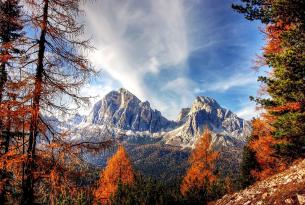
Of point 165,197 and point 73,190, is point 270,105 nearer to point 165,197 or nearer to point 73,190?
point 73,190

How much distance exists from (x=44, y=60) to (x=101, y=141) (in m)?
3.74

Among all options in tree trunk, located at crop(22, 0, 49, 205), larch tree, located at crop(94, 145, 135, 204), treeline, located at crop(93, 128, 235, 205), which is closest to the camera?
tree trunk, located at crop(22, 0, 49, 205)

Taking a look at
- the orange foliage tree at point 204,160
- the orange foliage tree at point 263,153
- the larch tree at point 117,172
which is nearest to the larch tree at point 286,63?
the orange foliage tree at point 263,153

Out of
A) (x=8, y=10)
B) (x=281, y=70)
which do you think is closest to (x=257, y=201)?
(x=281, y=70)

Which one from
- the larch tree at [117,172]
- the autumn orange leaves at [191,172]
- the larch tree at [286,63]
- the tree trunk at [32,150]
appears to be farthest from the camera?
the larch tree at [117,172]

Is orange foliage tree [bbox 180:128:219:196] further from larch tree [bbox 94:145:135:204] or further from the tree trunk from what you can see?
the tree trunk

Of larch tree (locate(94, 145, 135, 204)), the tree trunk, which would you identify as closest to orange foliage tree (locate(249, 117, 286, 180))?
larch tree (locate(94, 145, 135, 204))

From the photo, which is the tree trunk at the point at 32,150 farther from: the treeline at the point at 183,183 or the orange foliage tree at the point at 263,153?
the treeline at the point at 183,183

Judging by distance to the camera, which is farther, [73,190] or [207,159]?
[207,159]

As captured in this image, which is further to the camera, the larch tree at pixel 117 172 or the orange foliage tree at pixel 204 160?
the larch tree at pixel 117 172

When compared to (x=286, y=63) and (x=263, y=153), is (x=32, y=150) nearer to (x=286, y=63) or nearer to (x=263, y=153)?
(x=286, y=63)

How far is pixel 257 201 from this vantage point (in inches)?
526

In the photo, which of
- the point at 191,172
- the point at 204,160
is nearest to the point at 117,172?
the point at 191,172

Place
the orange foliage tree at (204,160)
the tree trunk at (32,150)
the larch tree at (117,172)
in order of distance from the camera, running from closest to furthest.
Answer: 1. the tree trunk at (32,150)
2. the orange foliage tree at (204,160)
3. the larch tree at (117,172)
